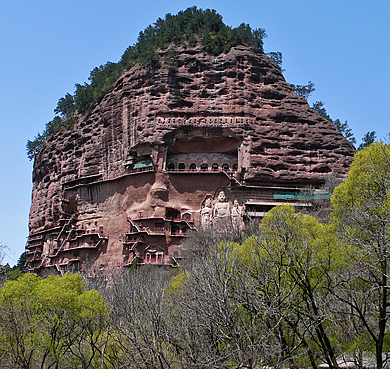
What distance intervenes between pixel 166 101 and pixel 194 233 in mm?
14420

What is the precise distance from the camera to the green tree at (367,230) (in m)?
15.5

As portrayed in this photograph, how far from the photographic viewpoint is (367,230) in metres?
16.4

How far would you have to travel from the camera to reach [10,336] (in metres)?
18.4

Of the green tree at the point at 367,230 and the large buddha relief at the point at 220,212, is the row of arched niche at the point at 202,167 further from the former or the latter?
the green tree at the point at 367,230

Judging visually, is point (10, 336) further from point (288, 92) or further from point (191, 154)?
point (288, 92)

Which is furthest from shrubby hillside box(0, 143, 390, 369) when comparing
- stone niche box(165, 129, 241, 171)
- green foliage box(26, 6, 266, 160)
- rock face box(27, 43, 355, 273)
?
green foliage box(26, 6, 266, 160)

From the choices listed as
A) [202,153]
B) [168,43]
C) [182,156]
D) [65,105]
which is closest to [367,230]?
[202,153]

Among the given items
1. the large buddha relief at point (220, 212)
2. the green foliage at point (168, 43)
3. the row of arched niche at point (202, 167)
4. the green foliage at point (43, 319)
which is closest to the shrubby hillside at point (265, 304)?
the green foliage at point (43, 319)

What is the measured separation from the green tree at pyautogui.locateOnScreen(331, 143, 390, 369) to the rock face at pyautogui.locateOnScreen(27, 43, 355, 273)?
98.0ft

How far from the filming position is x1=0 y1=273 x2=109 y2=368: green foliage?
18516mm

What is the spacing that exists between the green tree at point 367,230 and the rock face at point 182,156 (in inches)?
1176

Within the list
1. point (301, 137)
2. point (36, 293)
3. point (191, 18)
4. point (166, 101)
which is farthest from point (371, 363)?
point (191, 18)

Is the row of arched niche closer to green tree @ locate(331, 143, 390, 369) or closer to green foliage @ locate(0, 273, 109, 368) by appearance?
green foliage @ locate(0, 273, 109, 368)

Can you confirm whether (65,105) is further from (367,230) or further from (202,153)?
(367,230)
